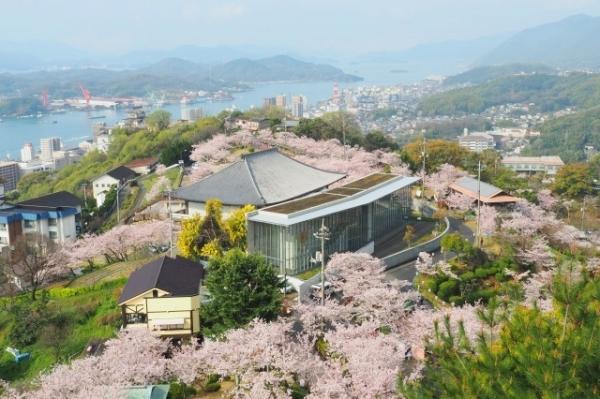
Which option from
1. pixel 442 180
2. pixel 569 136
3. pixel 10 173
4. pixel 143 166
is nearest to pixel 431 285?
pixel 442 180

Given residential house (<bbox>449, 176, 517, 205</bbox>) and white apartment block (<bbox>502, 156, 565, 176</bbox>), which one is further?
white apartment block (<bbox>502, 156, 565, 176</bbox>)

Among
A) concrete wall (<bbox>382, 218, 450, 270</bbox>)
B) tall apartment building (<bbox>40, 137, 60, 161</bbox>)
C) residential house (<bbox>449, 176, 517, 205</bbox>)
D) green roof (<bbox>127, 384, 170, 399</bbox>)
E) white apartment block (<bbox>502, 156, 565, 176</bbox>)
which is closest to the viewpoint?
green roof (<bbox>127, 384, 170, 399</bbox>)

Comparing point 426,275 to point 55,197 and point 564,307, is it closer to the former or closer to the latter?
point 564,307

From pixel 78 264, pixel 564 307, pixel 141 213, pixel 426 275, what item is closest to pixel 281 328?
pixel 564 307

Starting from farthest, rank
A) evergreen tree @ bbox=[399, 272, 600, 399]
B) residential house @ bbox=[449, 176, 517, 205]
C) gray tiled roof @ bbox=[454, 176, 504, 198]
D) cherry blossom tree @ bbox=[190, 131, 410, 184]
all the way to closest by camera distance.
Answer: cherry blossom tree @ bbox=[190, 131, 410, 184] < gray tiled roof @ bbox=[454, 176, 504, 198] < residential house @ bbox=[449, 176, 517, 205] < evergreen tree @ bbox=[399, 272, 600, 399]

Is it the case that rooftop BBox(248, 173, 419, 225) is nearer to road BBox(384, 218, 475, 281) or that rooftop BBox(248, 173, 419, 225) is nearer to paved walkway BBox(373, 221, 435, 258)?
paved walkway BBox(373, 221, 435, 258)

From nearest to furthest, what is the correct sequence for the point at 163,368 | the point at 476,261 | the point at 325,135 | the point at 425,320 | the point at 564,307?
the point at 564,307
the point at 163,368
the point at 425,320
the point at 476,261
the point at 325,135

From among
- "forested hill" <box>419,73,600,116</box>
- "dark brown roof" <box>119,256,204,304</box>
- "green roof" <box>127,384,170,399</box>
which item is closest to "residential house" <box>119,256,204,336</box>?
"dark brown roof" <box>119,256,204,304</box>
